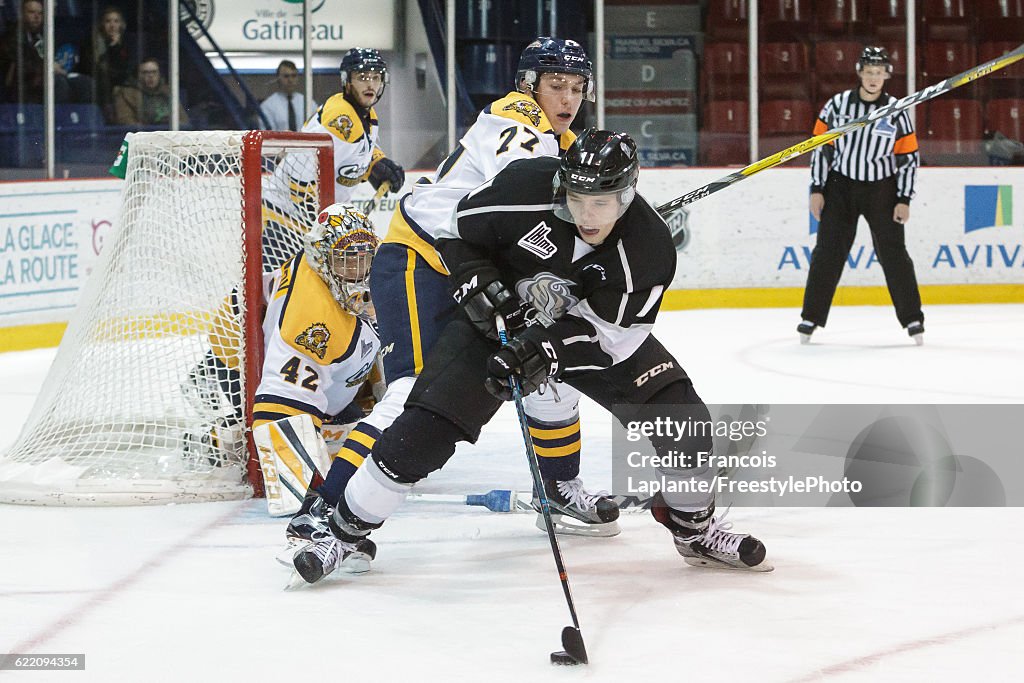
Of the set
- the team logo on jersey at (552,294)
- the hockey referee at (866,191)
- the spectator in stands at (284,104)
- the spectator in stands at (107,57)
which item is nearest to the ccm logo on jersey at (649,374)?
the team logo on jersey at (552,294)

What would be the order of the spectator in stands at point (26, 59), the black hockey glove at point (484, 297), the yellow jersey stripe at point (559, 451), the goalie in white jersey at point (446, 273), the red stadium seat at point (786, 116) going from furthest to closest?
the red stadium seat at point (786, 116)
the spectator in stands at point (26, 59)
the yellow jersey stripe at point (559, 451)
the goalie in white jersey at point (446, 273)
the black hockey glove at point (484, 297)

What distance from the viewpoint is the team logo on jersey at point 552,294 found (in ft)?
8.16

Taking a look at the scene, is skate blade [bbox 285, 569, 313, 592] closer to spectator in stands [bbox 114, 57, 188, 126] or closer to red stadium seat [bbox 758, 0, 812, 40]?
spectator in stands [bbox 114, 57, 188, 126]

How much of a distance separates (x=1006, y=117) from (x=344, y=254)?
6310 millimetres

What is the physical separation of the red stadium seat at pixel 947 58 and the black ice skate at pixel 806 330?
303cm

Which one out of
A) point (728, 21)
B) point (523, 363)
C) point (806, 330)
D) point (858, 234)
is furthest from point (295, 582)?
point (728, 21)

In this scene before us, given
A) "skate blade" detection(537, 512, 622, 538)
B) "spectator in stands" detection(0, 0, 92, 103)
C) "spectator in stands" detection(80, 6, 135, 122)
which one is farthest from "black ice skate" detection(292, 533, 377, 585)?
"spectator in stands" detection(80, 6, 135, 122)

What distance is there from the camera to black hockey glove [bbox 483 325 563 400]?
7.76 feet

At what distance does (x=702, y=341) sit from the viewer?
627cm

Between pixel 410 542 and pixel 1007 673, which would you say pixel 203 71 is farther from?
pixel 1007 673

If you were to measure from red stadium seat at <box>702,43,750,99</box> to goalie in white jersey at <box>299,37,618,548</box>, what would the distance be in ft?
17.9

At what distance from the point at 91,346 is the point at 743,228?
4.80 metres

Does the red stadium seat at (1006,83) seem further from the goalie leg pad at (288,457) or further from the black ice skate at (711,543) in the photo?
the black ice skate at (711,543)

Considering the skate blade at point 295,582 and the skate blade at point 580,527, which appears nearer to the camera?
the skate blade at point 295,582
